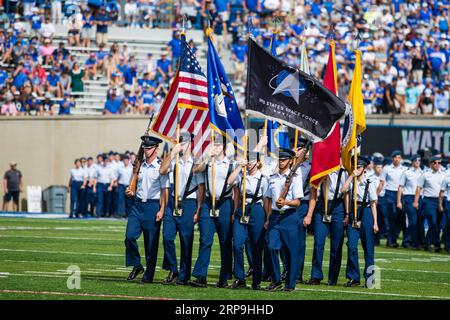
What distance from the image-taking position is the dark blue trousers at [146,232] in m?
16.0

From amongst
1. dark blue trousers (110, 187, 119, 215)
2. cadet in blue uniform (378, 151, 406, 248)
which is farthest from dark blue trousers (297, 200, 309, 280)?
dark blue trousers (110, 187, 119, 215)

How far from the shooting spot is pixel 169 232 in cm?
1612

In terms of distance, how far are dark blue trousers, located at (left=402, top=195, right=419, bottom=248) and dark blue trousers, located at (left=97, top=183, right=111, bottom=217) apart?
456 inches

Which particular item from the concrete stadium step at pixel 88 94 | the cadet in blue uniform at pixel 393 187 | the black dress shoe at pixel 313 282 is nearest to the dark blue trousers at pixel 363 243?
the black dress shoe at pixel 313 282

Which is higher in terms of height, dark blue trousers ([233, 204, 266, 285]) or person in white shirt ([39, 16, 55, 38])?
person in white shirt ([39, 16, 55, 38])

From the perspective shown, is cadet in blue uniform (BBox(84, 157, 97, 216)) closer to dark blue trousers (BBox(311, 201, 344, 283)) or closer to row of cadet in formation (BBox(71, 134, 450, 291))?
row of cadet in formation (BBox(71, 134, 450, 291))

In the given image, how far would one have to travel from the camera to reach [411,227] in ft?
82.2

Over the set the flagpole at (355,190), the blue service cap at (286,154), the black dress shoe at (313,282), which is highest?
the blue service cap at (286,154)

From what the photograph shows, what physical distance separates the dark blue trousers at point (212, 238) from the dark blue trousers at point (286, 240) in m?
0.71

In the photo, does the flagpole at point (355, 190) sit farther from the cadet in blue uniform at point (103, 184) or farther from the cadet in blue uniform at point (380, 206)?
the cadet in blue uniform at point (103, 184)

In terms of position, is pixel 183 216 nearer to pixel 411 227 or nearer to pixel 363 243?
pixel 363 243

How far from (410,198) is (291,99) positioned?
32.2ft

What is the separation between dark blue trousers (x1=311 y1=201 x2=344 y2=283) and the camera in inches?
670
